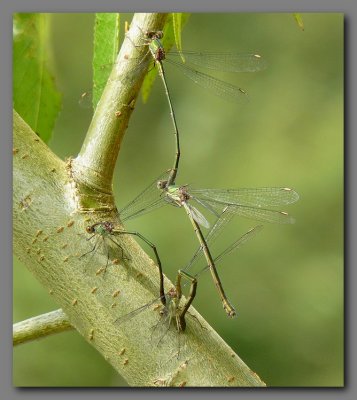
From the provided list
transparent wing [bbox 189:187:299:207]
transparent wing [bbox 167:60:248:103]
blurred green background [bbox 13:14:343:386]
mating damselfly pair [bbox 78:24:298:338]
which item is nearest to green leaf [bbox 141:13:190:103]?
mating damselfly pair [bbox 78:24:298:338]

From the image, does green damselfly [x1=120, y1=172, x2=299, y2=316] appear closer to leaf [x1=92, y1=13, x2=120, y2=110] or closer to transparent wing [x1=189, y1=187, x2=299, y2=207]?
transparent wing [x1=189, y1=187, x2=299, y2=207]

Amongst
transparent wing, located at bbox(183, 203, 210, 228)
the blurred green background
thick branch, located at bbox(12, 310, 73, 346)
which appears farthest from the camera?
the blurred green background

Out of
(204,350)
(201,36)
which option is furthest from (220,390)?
(201,36)

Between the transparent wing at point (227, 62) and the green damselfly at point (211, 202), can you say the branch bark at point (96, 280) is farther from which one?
the transparent wing at point (227, 62)

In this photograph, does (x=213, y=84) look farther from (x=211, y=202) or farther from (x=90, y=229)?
(x=90, y=229)

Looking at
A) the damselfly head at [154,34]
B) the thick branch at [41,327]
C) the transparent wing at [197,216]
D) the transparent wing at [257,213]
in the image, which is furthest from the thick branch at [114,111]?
the transparent wing at [257,213]

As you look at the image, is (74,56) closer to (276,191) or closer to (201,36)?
(201,36)
